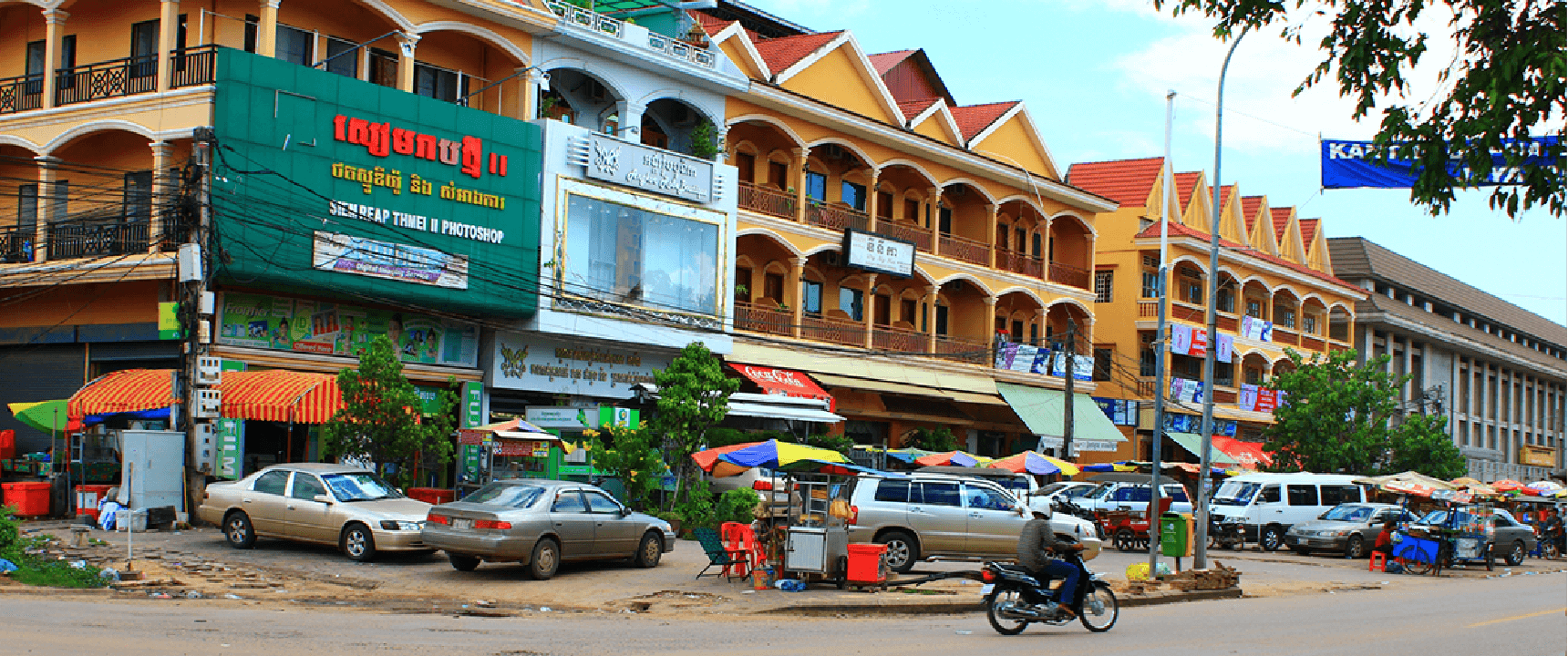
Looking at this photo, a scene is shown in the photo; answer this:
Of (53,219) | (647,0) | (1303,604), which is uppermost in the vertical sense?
(647,0)

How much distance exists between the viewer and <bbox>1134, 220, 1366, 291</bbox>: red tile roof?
56125 millimetres

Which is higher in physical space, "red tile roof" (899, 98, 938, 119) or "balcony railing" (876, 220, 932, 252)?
"red tile roof" (899, 98, 938, 119)

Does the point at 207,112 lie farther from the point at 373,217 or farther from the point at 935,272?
the point at 935,272

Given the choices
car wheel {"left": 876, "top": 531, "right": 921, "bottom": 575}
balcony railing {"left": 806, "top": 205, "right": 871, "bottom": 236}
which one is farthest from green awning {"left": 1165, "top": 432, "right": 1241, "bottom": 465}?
car wheel {"left": 876, "top": 531, "right": 921, "bottom": 575}

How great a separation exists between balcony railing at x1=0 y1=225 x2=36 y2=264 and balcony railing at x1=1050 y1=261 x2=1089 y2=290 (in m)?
33.4

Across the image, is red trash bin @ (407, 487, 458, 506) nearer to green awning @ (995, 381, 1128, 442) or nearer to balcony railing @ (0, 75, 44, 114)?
balcony railing @ (0, 75, 44, 114)

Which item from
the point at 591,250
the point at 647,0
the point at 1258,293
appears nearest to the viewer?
the point at 591,250

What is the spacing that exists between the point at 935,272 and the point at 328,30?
2105 cm

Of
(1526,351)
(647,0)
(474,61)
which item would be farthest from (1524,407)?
(474,61)

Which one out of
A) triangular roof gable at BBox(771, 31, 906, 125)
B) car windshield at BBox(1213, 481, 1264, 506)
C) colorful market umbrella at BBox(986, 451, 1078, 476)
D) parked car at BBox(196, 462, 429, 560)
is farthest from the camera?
triangular roof gable at BBox(771, 31, 906, 125)

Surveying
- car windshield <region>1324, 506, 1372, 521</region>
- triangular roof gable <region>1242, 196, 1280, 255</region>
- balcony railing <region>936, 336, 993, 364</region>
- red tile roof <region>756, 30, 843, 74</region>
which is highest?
red tile roof <region>756, 30, 843, 74</region>

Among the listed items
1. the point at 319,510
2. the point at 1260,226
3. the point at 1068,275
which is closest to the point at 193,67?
the point at 319,510

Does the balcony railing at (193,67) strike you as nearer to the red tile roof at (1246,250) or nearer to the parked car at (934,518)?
the parked car at (934,518)

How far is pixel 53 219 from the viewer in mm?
31406
